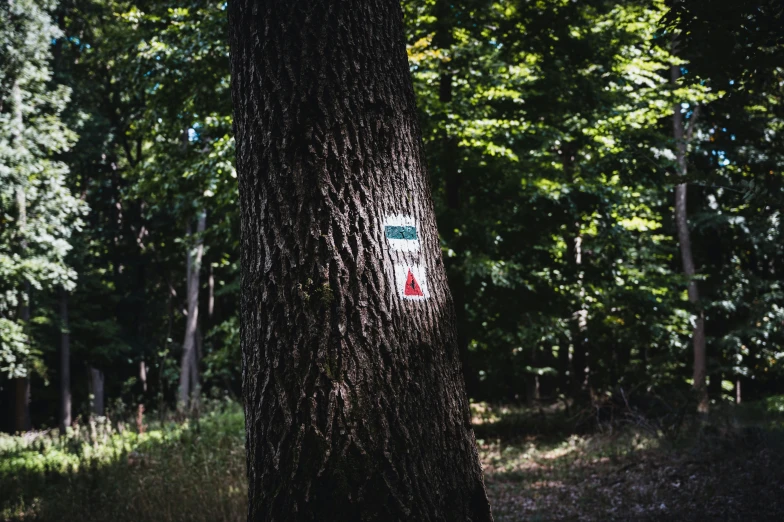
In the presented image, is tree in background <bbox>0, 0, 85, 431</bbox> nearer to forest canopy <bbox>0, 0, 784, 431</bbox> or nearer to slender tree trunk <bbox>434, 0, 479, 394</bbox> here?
forest canopy <bbox>0, 0, 784, 431</bbox>

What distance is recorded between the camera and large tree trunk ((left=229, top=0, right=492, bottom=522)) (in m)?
2.06

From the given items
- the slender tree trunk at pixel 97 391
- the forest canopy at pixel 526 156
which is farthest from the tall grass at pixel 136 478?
the slender tree trunk at pixel 97 391

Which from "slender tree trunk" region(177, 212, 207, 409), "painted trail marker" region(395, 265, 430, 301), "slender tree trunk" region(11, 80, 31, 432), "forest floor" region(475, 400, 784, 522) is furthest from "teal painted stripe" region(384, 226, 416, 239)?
"slender tree trunk" region(177, 212, 207, 409)

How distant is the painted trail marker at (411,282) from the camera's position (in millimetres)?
2244

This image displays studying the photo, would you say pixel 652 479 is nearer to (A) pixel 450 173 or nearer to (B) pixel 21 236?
(A) pixel 450 173

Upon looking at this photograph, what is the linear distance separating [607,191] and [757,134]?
11.0m

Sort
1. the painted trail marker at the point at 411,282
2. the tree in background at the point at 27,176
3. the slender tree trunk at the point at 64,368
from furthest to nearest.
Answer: the slender tree trunk at the point at 64,368
the tree in background at the point at 27,176
the painted trail marker at the point at 411,282

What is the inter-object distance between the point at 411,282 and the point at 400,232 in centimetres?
21

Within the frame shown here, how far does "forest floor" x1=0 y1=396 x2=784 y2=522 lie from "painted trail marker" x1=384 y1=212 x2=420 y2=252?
4053 millimetres

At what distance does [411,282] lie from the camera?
2275 mm

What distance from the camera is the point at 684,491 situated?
5.71 meters

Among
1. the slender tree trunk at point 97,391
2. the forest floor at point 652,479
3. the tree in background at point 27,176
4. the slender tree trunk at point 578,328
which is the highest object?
the tree in background at point 27,176

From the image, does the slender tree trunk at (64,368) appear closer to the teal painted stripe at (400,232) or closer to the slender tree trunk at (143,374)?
the slender tree trunk at (143,374)

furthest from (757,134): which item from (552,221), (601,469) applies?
(601,469)
